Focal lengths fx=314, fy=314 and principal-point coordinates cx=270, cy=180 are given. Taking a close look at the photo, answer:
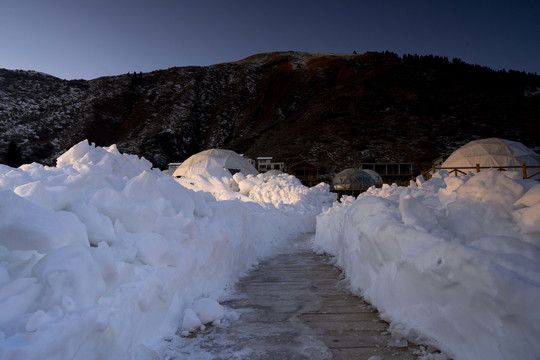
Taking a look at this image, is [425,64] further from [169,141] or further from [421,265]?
[421,265]

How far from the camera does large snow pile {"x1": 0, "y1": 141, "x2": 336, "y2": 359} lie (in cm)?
172

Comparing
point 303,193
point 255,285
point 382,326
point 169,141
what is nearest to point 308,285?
point 255,285

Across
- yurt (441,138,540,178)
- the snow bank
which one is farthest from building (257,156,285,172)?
yurt (441,138,540,178)

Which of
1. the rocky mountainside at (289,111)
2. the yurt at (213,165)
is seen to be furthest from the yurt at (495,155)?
the rocky mountainside at (289,111)

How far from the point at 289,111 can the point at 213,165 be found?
55.1 m

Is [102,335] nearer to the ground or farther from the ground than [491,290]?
nearer to the ground

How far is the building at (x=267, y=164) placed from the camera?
52062 millimetres

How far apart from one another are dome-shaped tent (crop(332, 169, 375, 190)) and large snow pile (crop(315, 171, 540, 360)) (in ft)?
106

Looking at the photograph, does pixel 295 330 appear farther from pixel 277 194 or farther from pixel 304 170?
pixel 304 170

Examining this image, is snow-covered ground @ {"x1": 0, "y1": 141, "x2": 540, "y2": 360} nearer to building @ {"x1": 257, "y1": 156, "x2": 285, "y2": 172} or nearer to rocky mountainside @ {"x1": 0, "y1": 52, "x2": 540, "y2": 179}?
building @ {"x1": 257, "y1": 156, "x2": 285, "y2": 172}

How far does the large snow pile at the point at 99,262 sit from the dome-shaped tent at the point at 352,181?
32.5 m

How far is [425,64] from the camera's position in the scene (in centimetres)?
8800

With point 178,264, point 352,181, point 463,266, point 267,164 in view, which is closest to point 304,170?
point 267,164

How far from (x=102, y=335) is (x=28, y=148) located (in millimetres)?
62566
